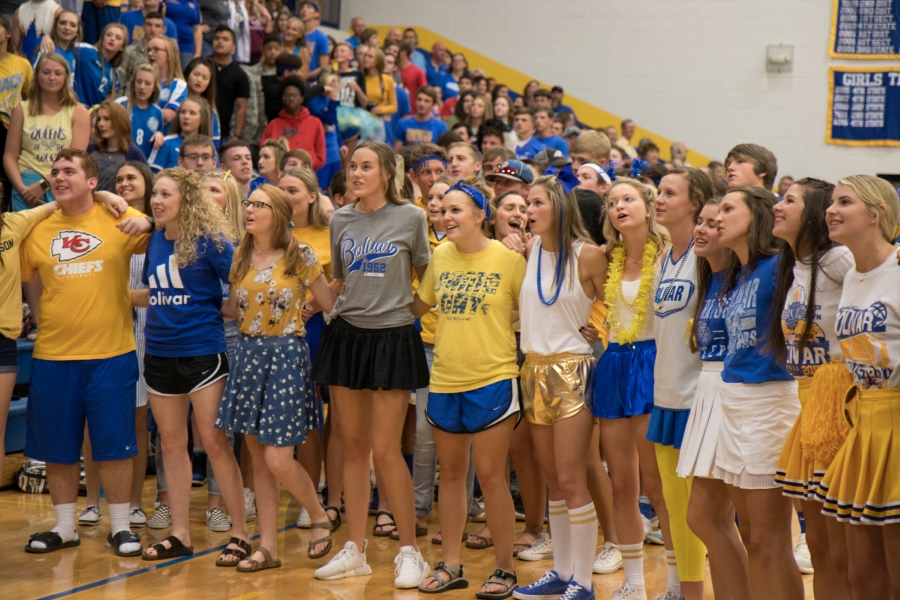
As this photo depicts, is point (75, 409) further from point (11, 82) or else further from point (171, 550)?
point (11, 82)

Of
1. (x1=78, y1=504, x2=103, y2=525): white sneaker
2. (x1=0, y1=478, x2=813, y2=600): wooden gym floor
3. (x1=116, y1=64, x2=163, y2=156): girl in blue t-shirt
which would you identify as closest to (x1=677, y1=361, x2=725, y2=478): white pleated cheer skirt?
(x1=0, y1=478, x2=813, y2=600): wooden gym floor

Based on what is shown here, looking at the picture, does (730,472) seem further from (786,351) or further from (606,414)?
(606,414)

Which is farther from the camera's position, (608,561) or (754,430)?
(608,561)

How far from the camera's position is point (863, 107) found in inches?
497

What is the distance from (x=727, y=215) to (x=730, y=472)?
0.80m

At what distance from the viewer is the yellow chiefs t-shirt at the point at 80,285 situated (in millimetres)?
4371

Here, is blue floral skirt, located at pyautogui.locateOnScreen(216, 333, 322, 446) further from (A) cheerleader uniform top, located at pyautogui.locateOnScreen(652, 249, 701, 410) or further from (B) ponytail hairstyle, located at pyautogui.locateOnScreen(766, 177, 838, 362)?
(B) ponytail hairstyle, located at pyautogui.locateOnScreen(766, 177, 838, 362)

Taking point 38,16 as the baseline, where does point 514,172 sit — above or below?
below

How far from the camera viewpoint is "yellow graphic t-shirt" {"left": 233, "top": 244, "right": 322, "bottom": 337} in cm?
421

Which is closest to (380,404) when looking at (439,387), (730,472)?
(439,387)

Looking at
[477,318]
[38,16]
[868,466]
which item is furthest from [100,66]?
[868,466]

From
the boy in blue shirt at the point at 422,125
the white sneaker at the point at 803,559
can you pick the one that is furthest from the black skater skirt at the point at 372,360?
the boy in blue shirt at the point at 422,125

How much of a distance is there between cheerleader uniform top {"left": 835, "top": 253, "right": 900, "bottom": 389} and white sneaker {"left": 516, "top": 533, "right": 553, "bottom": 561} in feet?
6.78

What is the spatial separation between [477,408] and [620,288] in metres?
0.73
